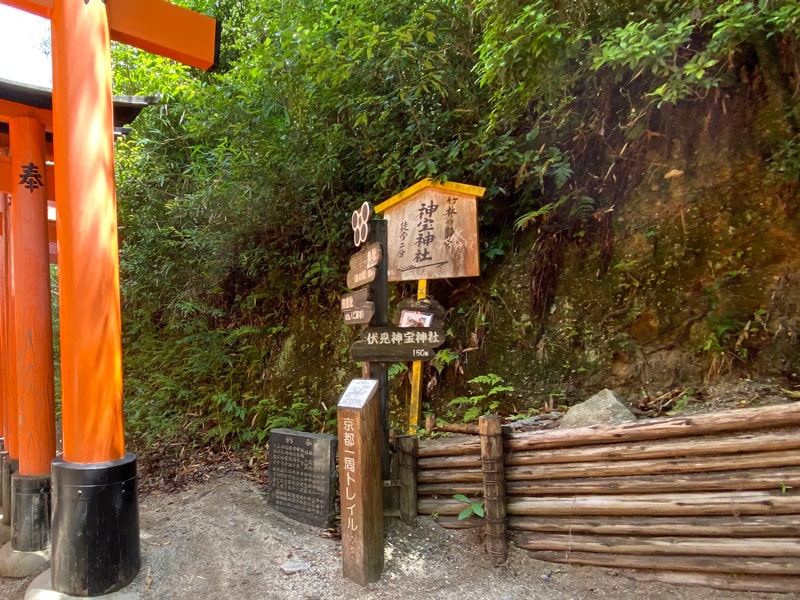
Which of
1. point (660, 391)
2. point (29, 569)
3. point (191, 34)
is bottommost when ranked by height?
point (29, 569)

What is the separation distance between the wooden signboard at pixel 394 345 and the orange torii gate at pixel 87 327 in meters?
1.78

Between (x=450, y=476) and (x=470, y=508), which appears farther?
(x=450, y=476)

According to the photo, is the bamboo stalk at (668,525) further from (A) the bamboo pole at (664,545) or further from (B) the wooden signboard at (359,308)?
(B) the wooden signboard at (359,308)

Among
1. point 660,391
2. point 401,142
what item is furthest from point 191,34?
point 660,391

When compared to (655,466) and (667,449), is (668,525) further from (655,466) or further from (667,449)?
(667,449)

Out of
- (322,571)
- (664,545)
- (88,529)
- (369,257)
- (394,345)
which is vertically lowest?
(322,571)

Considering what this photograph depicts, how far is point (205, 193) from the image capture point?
6.89 meters

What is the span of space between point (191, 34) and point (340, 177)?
2.86 metres

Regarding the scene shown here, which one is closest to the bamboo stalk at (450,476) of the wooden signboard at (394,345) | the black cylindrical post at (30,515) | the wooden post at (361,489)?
the wooden post at (361,489)

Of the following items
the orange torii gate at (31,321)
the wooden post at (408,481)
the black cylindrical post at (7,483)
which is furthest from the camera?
the black cylindrical post at (7,483)

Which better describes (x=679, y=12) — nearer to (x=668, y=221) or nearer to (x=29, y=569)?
(x=668, y=221)

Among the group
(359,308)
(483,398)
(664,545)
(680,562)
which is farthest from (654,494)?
(359,308)

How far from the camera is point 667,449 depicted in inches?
116

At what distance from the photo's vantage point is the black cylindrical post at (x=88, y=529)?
10.2 ft
